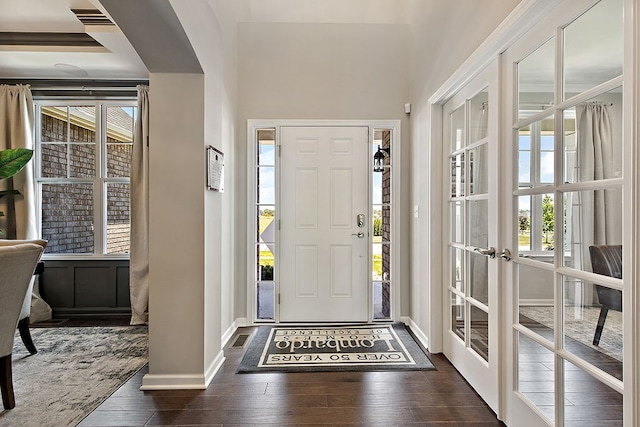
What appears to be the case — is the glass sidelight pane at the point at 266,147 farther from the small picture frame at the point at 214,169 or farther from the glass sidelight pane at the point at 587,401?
the glass sidelight pane at the point at 587,401

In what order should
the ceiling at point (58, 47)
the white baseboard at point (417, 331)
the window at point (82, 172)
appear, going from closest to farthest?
1. the white baseboard at point (417, 331)
2. the ceiling at point (58, 47)
3. the window at point (82, 172)

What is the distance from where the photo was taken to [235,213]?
340 centimetres

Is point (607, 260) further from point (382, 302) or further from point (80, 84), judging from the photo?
point (80, 84)

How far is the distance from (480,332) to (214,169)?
2072 mm

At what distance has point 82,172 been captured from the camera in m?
3.84

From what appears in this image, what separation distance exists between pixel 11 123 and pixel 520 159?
4732mm

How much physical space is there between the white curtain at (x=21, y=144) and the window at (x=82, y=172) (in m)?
0.17

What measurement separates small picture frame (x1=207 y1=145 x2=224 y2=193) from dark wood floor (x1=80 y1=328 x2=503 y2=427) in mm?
1343

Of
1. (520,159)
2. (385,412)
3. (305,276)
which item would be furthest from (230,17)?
(385,412)

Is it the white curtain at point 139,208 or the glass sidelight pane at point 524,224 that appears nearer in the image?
the glass sidelight pane at point 524,224

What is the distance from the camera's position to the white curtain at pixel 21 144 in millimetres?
3582

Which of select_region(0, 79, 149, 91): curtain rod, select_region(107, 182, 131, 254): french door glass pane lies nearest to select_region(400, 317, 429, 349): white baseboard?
select_region(107, 182, 131, 254): french door glass pane

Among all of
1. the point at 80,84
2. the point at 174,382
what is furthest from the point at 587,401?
the point at 80,84

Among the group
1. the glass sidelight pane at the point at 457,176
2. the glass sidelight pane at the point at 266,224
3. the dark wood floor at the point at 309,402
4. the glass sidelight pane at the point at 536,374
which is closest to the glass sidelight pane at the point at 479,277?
the glass sidelight pane at the point at 536,374
